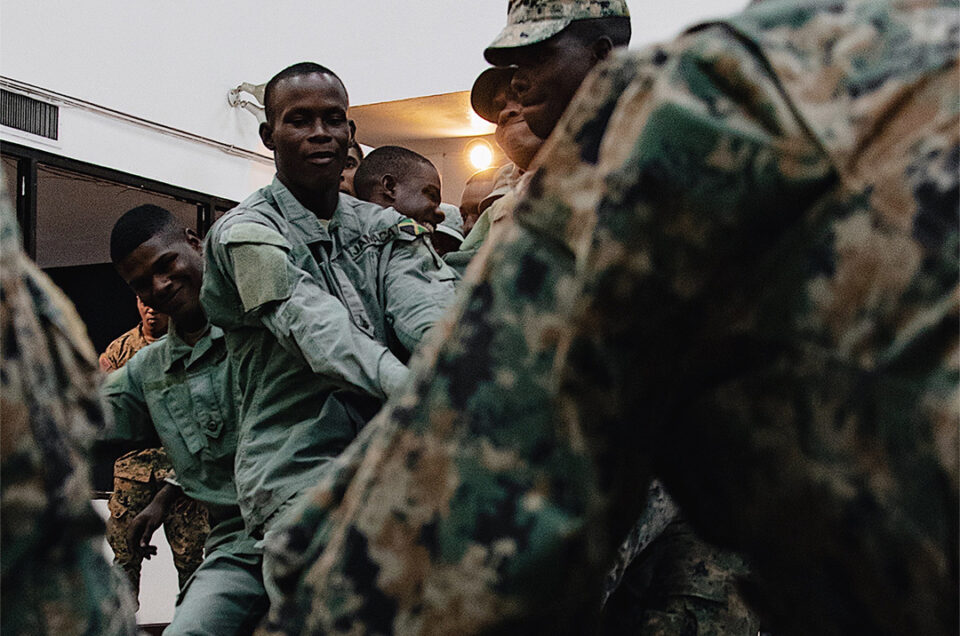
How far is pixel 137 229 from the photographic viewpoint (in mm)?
3236

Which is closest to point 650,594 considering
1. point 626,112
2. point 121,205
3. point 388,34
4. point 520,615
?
point 520,615

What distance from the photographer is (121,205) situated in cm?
955

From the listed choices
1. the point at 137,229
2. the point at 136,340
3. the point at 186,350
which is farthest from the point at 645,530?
the point at 136,340

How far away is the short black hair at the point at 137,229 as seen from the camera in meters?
3.20

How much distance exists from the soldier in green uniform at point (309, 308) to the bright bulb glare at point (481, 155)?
6640mm

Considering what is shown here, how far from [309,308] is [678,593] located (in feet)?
2.90

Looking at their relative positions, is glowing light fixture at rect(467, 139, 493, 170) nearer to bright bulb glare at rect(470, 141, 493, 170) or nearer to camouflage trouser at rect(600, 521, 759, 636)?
bright bulb glare at rect(470, 141, 493, 170)

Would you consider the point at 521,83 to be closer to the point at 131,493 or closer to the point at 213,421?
the point at 213,421

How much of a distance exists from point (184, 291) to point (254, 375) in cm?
70

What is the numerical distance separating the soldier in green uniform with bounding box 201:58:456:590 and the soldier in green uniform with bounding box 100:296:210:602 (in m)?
0.86

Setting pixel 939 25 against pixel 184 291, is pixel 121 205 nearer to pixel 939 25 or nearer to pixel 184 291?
pixel 184 291

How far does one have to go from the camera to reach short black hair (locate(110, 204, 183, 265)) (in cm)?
320

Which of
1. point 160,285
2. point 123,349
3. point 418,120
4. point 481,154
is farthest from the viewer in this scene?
point 418,120

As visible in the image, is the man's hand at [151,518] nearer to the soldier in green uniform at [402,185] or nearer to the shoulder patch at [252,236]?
the soldier in green uniform at [402,185]
